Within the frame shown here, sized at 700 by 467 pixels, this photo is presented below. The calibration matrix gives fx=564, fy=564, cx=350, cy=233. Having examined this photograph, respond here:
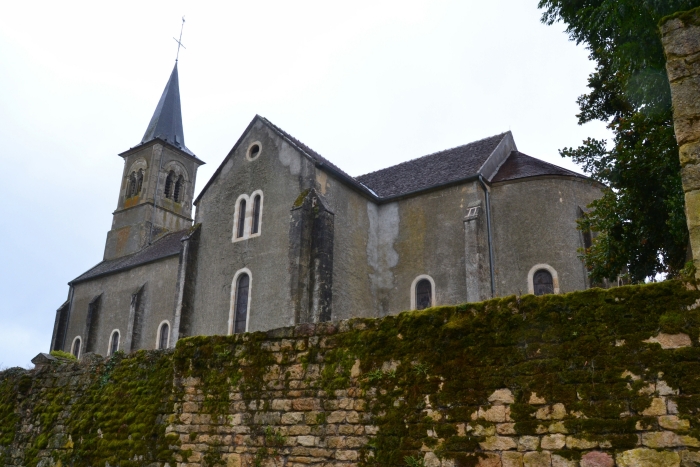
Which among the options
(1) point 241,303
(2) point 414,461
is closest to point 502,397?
(2) point 414,461

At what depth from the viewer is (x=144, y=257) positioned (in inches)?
1145

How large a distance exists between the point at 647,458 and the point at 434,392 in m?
1.94

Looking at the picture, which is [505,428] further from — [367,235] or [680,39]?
[367,235]

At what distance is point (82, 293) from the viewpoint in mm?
30641

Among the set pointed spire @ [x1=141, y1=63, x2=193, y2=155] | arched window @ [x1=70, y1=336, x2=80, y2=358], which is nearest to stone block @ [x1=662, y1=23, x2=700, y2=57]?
arched window @ [x1=70, y1=336, x2=80, y2=358]

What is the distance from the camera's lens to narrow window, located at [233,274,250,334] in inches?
702

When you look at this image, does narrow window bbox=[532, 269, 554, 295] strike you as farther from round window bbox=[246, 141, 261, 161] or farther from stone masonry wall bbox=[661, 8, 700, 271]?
stone masonry wall bbox=[661, 8, 700, 271]

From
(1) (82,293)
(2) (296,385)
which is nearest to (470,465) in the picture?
(2) (296,385)

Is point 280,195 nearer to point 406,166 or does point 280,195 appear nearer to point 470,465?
point 406,166

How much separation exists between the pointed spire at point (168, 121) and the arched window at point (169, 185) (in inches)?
95.4

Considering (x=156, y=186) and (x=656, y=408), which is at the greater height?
(x=156, y=186)

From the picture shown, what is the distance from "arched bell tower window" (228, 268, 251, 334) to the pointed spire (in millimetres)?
24479

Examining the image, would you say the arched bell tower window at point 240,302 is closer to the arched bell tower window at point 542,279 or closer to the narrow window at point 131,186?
the arched bell tower window at point 542,279

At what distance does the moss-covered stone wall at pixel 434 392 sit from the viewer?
15.3ft
